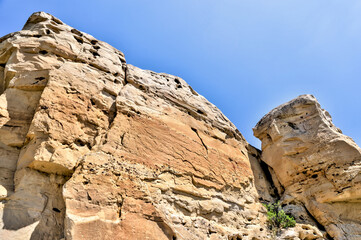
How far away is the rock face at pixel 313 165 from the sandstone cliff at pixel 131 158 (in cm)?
4

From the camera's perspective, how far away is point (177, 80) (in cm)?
1216

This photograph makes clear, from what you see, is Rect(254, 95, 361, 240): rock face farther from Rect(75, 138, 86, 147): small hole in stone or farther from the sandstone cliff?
Rect(75, 138, 86, 147): small hole in stone

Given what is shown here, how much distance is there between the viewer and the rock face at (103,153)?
5750 mm

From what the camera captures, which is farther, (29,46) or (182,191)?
(29,46)

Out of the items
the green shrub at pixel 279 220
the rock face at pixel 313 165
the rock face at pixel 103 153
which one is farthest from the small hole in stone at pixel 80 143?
the rock face at pixel 313 165

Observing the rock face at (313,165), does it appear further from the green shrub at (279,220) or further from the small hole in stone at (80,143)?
the small hole in stone at (80,143)

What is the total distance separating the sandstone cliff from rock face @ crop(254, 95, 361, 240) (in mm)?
44

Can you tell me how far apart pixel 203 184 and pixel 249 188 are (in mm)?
2763

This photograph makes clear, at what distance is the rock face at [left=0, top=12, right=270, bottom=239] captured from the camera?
575 cm

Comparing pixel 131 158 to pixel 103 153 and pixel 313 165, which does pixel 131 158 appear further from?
pixel 313 165

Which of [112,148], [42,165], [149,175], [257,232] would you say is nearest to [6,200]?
[42,165]

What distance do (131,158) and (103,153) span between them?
812mm

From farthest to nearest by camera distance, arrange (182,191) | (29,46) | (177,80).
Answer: (177,80) → (29,46) → (182,191)

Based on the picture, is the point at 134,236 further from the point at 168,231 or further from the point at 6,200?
the point at 6,200
